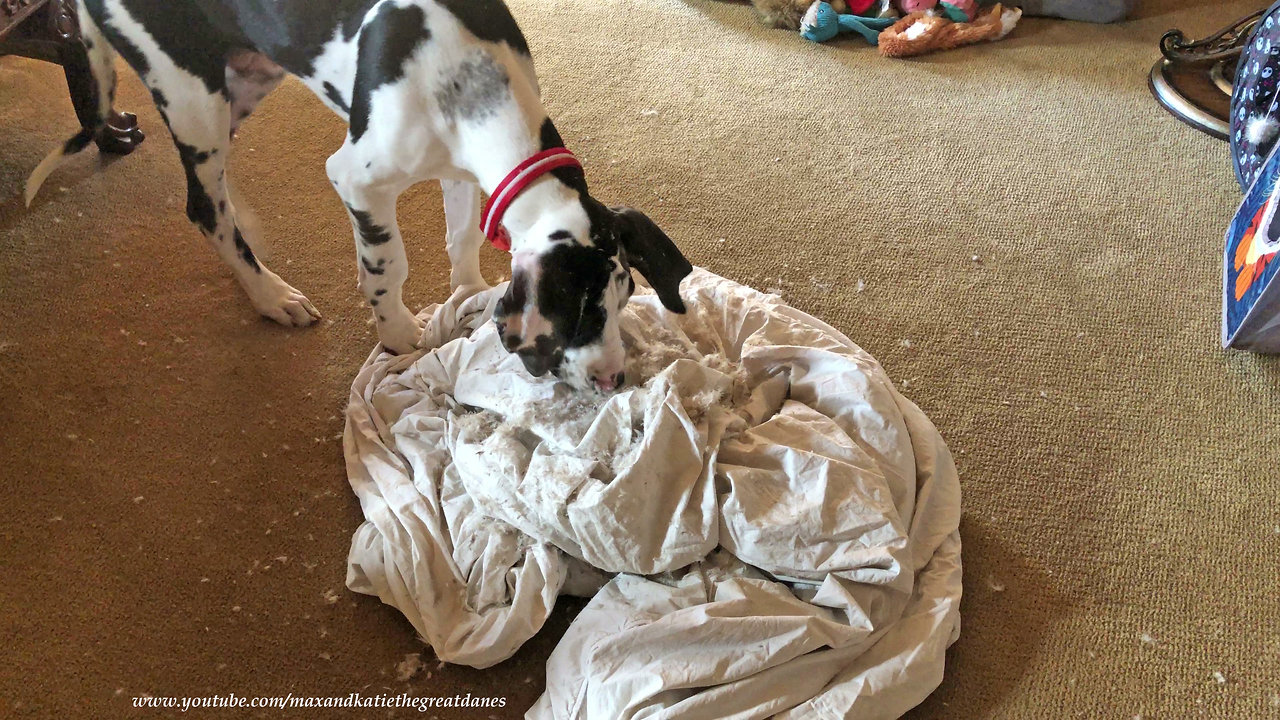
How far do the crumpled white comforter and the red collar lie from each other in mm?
298

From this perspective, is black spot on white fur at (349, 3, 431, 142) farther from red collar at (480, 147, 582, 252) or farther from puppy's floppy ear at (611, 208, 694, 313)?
puppy's floppy ear at (611, 208, 694, 313)

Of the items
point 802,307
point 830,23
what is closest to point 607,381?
point 802,307

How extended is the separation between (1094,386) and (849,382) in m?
0.70

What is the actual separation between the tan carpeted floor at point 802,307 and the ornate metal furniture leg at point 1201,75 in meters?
0.08

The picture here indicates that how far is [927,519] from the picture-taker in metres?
1.54

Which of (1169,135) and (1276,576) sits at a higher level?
(1169,135)

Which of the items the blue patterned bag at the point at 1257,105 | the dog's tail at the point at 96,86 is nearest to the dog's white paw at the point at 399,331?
the dog's tail at the point at 96,86

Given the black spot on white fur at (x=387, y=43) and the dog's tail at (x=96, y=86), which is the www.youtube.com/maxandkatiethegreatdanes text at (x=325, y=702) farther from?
the dog's tail at (x=96, y=86)

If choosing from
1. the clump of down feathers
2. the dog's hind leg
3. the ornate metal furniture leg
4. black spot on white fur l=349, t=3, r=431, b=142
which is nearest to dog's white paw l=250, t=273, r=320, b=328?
the dog's hind leg

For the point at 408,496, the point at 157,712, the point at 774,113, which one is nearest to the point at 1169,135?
the point at 774,113

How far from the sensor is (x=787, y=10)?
9.92ft

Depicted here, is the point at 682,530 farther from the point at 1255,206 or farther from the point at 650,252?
→ the point at 1255,206

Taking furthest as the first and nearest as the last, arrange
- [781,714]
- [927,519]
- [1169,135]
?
[1169,135] < [927,519] < [781,714]

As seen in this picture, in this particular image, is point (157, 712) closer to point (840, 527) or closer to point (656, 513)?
point (656, 513)
